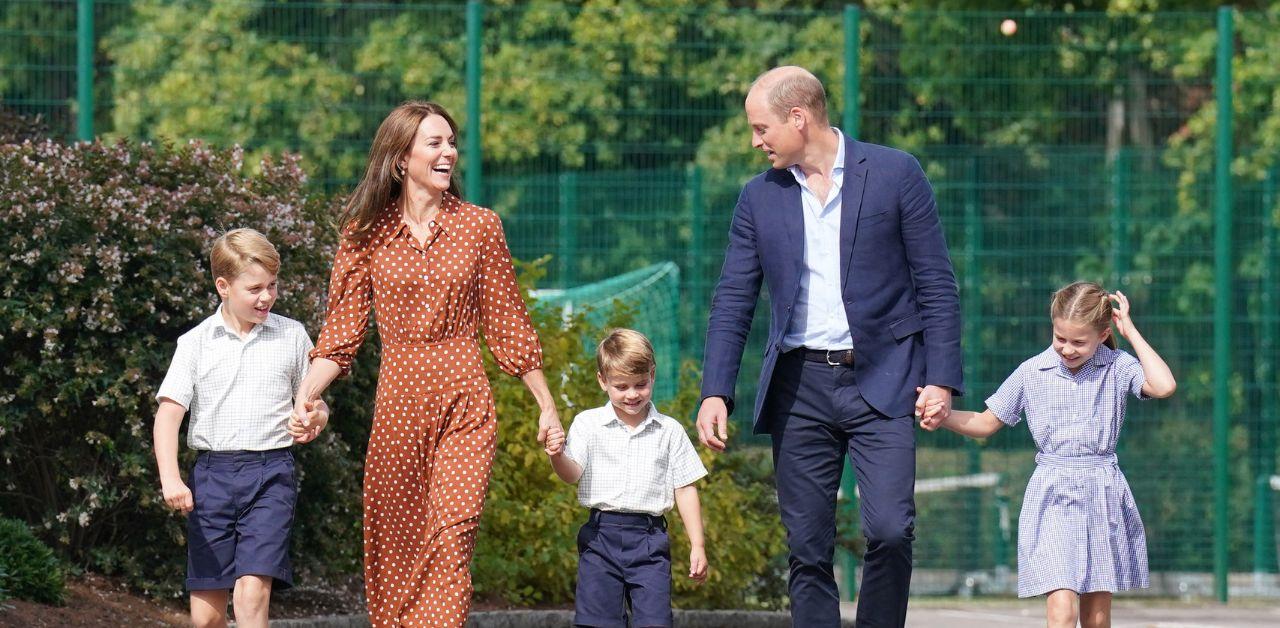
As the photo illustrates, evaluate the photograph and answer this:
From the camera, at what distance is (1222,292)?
36.9ft

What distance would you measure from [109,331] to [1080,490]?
3608 millimetres

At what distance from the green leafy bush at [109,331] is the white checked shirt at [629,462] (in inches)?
62.6

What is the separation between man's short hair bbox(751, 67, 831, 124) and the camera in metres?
6.05

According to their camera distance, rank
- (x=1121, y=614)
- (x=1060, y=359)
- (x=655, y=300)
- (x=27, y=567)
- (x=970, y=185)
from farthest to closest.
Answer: (x=970, y=185) → (x=655, y=300) → (x=1121, y=614) → (x=27, y=567) → (x=1060, y=359)

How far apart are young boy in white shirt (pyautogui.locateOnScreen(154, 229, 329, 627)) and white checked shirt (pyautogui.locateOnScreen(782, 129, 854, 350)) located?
1.56 m

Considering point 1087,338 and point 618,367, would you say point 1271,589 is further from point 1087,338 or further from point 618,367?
point 618,367

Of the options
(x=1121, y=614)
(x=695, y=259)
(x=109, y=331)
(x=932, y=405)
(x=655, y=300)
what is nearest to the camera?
(x=932, y=405)

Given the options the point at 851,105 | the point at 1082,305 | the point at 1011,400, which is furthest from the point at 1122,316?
the point at 851,105

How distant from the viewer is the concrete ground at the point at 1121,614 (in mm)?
9453

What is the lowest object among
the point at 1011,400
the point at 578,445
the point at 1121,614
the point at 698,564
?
the point at 1121,614

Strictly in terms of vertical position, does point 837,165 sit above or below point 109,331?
above

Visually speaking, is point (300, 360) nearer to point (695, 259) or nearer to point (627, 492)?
point (627, 492)

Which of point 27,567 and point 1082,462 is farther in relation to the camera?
point 27,567

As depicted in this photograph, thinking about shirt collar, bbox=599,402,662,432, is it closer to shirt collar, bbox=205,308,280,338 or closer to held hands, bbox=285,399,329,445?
held hands, bbox=285,399,329,445
